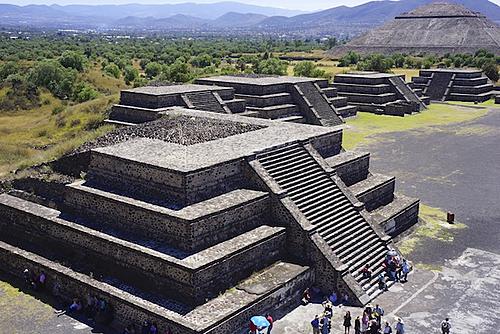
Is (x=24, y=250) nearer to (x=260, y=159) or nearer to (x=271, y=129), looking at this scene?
(x=260, y=159)

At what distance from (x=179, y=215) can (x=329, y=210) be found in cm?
466

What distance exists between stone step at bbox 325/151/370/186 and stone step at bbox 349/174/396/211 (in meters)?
0.21

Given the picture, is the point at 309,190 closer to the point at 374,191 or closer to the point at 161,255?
the point at 374,191

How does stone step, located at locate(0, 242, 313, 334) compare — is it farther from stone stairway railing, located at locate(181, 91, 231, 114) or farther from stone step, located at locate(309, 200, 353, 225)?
stone stairway railing, located at locate(181, 91, 231, 114)

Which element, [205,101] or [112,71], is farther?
[112,71]

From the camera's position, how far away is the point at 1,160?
24.0 m

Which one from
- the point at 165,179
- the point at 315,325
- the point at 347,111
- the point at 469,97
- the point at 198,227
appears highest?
the point at 165,179

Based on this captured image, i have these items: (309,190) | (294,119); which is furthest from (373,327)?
(294,119)

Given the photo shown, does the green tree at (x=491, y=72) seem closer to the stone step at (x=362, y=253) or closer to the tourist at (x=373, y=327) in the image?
the stone step at (x=362, y=253)

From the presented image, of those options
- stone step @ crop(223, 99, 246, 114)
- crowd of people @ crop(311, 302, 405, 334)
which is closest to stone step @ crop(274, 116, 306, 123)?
stone step @ crop(223, 99, 246, 114)

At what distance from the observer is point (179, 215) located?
39.5 ft

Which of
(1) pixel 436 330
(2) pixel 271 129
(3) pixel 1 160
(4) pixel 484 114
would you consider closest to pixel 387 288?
(1) pixel 436 330

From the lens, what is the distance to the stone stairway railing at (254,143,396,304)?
1377 cm

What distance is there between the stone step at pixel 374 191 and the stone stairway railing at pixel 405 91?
24952mm
